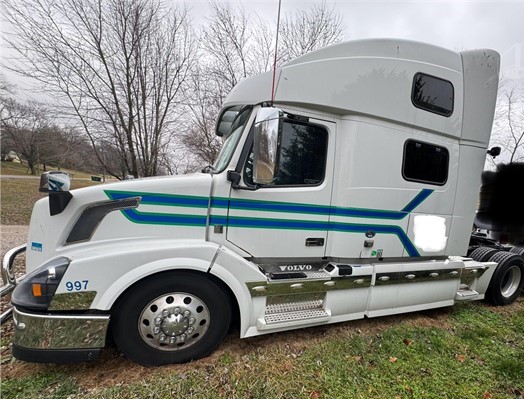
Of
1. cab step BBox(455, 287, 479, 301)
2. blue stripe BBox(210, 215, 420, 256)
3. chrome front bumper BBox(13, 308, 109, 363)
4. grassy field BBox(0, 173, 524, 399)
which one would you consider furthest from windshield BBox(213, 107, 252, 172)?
cab step BBox(455, 287, 479, 301)

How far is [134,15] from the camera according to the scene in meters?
7.87

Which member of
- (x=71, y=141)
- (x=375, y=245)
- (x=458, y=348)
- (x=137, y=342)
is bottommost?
(x=458, y=348)

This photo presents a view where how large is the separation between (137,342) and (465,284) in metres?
4.39

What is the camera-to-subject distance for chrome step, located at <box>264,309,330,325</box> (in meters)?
2.77

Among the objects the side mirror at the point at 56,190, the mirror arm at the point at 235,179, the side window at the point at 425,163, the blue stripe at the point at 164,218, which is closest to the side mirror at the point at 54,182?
the side mirror at the point at 56,190

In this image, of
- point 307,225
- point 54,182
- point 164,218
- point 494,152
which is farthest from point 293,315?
point 494,152

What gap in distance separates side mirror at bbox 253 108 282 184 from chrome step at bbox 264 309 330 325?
1.48 metres

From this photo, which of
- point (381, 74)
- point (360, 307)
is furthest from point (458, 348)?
point (381, 74)

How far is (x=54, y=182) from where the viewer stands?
2377 millimetres

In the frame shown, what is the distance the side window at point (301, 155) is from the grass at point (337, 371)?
1788 millimetres

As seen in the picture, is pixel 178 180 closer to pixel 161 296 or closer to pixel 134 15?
pixel 161 296

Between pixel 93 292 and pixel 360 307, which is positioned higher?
pixel 93 292

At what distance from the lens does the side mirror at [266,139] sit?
2.38 metres

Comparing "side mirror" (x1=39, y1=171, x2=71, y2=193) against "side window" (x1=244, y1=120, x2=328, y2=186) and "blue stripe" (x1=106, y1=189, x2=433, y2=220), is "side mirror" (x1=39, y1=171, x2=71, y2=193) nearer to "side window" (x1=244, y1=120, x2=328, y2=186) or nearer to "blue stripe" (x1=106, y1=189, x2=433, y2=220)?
"blue stripe" (x1=106, y1=189, x2=433, y2=220)
